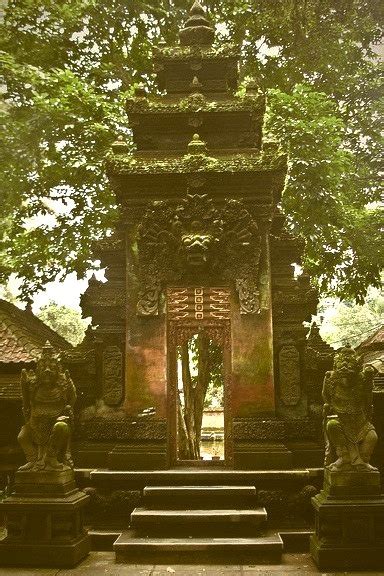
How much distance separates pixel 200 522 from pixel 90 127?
30.0 ft

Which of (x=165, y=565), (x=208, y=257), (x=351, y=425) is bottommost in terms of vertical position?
(x=165, y=565)

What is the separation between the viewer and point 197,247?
848 centimetres

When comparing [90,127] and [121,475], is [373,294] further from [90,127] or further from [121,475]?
[121,475]

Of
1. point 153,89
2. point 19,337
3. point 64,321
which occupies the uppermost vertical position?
point 153,89

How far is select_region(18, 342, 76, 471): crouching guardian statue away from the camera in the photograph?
23.1 feet

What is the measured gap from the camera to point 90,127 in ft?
42.8

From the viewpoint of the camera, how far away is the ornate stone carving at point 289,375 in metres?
8.70

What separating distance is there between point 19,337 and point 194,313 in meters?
3.57

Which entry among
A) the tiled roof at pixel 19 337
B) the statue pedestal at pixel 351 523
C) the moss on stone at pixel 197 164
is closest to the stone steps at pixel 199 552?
the statue pedestal at pixel 351 523

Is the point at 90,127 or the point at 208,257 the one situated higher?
the point at 90,127

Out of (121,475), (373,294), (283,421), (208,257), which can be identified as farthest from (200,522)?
(373,294)

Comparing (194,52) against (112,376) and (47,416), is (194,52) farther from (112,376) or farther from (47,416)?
(47,416)

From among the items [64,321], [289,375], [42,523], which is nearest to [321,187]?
[289,375]

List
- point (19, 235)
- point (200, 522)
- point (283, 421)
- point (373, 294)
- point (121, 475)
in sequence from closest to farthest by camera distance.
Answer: point (200, 522)
point (121, 475)
point (283, 421)
point (19, 235)
point (373, 294)
